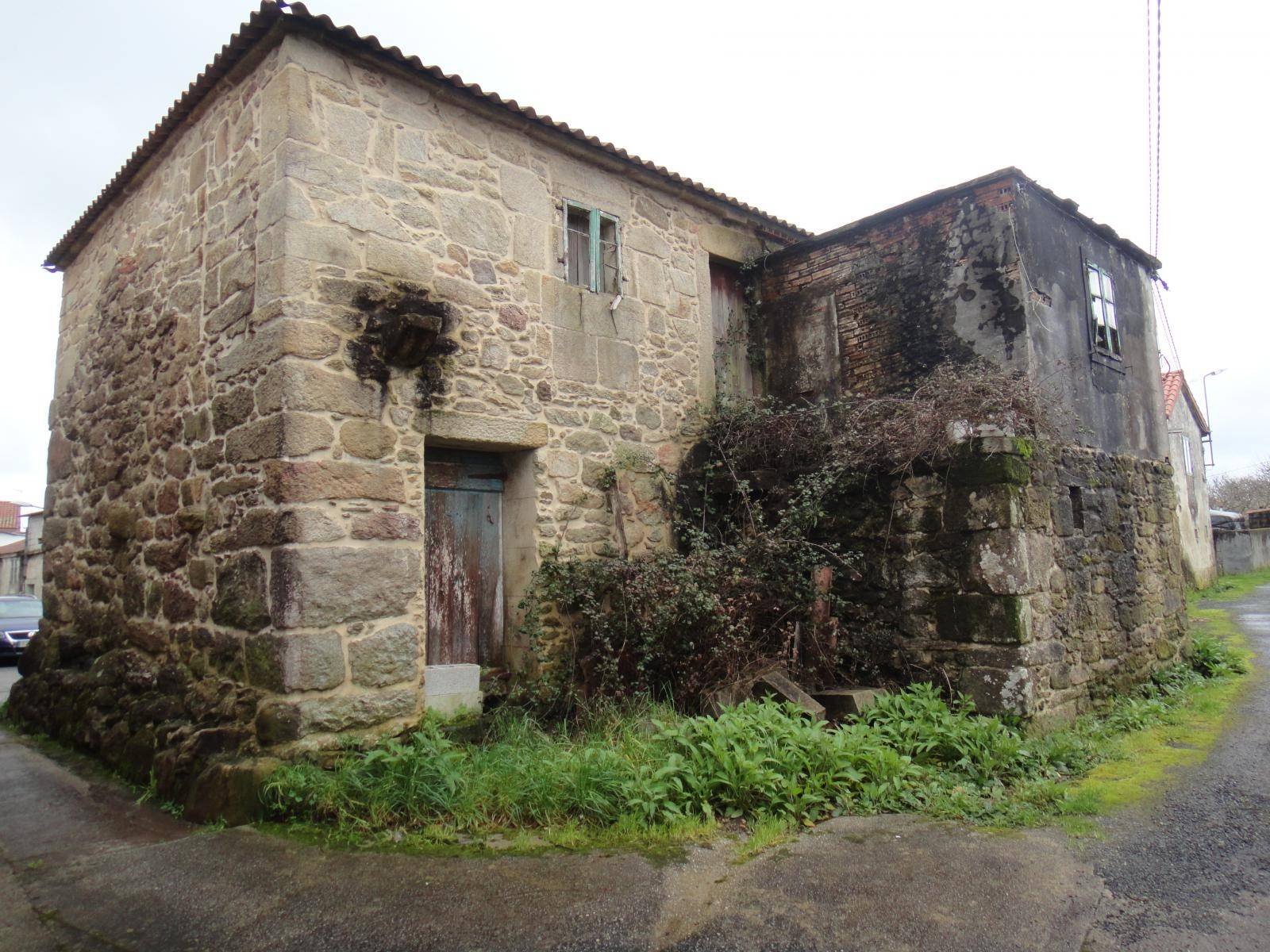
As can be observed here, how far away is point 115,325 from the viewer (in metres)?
7.21

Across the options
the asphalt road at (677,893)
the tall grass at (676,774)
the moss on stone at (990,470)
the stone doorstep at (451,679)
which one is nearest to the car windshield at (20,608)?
the asphalt road at (677,893)

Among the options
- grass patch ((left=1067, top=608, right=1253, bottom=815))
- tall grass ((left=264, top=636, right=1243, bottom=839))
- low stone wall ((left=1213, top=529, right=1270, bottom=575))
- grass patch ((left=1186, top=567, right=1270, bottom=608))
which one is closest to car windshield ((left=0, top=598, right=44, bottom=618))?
tall grass ((left=264, top=636, right=1243, bottom=839))

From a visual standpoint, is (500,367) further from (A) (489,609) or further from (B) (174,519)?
(B) (174,519)

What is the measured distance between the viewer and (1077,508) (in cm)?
702

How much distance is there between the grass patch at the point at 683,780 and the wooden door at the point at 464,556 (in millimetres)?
752

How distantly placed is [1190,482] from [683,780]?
2051 centimetres

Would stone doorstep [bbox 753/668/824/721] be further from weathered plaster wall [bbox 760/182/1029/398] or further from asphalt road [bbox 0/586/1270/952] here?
weathered plaster wall [bbox 760/182/1029/398]

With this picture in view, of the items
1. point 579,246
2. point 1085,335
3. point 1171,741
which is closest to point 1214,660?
point 1171,741

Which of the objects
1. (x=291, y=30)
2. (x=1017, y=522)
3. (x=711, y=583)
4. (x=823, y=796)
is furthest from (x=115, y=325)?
(x=1017, y=522)

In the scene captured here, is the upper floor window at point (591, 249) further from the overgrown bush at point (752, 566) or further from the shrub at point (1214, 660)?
the shrub at point (1214, 660)

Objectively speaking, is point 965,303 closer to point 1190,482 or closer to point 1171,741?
point 1171,741

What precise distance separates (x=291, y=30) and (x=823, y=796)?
582cm

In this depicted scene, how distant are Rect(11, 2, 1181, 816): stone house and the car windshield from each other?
8720 mm

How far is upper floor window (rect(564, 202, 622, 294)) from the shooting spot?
22.5 ft
